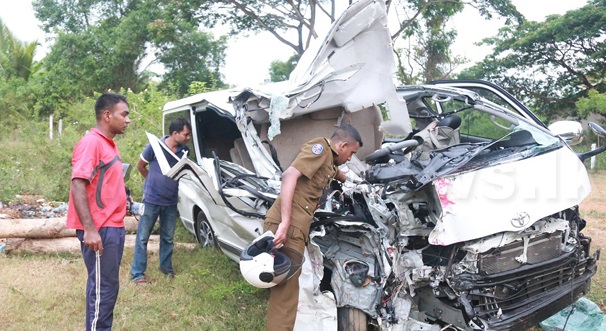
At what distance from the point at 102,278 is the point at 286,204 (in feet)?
3.91

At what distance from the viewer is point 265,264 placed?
277 cm

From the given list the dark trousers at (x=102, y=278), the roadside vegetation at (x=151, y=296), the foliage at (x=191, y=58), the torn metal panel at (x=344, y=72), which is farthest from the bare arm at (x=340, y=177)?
the foliage at (x=191, y=58)

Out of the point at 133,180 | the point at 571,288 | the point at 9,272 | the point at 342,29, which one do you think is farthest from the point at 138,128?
the point at 571,288

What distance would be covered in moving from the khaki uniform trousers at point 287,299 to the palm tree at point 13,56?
2083 cm

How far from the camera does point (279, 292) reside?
2.98 meters

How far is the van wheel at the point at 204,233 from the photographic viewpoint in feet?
17.2

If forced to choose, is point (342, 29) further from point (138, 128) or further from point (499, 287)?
point (138, 128)

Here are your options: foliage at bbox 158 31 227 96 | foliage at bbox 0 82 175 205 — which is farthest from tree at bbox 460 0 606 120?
foliage at bbox 0 82 175 205

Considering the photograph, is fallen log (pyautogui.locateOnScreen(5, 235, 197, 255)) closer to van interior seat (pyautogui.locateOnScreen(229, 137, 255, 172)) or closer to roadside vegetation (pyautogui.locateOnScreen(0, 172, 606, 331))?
roadside vegetation (pyautogui.locateOnScreen(0, 172, 606, 331))

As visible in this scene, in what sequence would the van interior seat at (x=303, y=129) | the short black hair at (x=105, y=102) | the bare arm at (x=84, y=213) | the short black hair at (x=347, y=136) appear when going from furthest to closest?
the van interior seat at (x=303, y=129) → the short black hair at (x=347, y=136) → the short black hair at (x=105, y=102) → the bare arm at (x=84, y=213)

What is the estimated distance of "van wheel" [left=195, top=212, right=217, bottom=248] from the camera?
5252 mm

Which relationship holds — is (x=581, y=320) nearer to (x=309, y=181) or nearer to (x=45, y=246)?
(x=309, y=181)

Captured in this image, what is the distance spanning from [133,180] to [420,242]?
564cm

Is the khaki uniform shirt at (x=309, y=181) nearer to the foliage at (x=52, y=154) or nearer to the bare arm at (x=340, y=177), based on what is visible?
the bare arm at (x=340, y=177)
